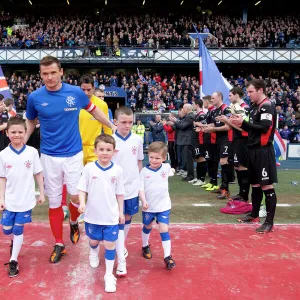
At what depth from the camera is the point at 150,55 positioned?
87.0 ft

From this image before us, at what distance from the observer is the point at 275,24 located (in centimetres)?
3095

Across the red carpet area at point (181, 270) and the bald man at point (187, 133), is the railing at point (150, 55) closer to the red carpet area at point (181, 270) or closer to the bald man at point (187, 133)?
the bald man at point (187, 133)

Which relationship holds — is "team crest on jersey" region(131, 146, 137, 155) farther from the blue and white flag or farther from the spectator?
the spectator

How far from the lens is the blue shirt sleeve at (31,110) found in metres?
4.33

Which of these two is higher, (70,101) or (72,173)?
(70,101)

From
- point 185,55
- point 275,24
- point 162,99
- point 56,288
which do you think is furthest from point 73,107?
point 275,24

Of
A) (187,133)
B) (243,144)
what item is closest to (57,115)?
(243,144)

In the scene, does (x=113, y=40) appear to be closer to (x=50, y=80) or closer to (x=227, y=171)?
(x=227, y=171)

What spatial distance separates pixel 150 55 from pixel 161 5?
9.93 metres

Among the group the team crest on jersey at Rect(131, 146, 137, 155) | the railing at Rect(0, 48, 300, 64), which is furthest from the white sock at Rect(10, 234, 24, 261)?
the railing at Rect(0, 48, 300, 64)

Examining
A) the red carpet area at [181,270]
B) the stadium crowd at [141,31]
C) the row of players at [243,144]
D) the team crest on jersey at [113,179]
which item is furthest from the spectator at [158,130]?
the stadium crowd at [141,31]

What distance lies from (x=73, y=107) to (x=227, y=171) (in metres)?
4.18

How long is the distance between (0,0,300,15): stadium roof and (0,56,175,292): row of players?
3155 centimetres

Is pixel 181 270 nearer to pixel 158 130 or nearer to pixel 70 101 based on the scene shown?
pixel 70 101
